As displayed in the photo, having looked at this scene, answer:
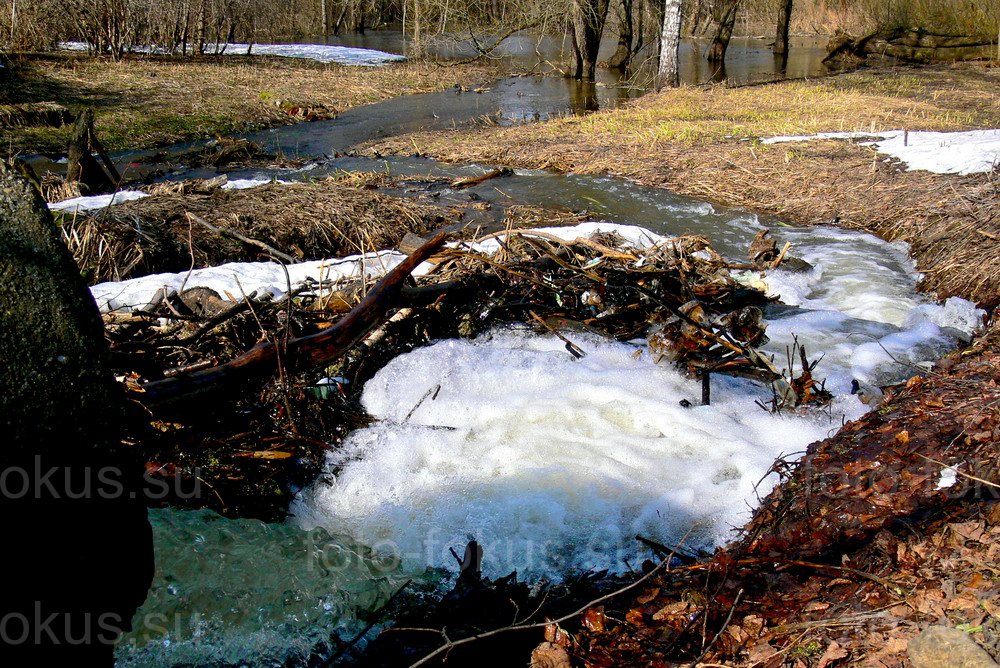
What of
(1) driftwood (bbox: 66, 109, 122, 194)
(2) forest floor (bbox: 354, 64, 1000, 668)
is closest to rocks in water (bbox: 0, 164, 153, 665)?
(2) forest floor (bbox: 354, 64, 1000, 668)

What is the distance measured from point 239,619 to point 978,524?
300cm

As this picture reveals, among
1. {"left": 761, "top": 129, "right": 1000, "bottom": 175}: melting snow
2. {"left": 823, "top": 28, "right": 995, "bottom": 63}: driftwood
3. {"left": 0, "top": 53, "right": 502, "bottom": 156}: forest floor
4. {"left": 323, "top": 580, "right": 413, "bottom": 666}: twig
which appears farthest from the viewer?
{"left": 823, "top": 28, "right": 995, "bottom": 63}: driftwood

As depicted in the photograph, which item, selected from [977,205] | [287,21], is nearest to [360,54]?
[287,21]

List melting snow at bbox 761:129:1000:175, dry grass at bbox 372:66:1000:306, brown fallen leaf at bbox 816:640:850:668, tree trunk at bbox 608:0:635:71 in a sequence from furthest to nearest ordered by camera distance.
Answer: tree trunk at bbox 608:0:635:71, melting snow at bbox 761:129:1000:175, dry grass at bbox 372:66:1000:306, brown fallen leaf at bbox 816:640:850:668

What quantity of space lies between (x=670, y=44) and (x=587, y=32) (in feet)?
16.2

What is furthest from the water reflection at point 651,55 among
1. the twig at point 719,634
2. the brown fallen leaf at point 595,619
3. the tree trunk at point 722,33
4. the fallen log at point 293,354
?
the twig at point 719,634

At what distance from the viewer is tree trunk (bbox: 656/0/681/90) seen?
18469 mm

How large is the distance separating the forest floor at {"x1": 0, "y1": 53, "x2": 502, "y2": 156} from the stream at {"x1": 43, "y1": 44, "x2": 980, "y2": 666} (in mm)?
11312

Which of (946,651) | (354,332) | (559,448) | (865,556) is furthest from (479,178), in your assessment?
(946,651)

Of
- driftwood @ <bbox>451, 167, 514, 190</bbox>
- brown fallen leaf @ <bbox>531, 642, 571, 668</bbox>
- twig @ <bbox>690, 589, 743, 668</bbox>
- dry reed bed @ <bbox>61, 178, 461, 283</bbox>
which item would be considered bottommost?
brown fallen leaf @ <bbox>531, 642, 571, 668</bbox>

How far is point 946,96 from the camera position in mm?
15992

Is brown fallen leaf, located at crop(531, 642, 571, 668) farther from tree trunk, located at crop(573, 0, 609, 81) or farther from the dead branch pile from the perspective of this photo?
tree trunk, located at crop(573, 0, 609, 81)

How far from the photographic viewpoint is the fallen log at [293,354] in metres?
3.76

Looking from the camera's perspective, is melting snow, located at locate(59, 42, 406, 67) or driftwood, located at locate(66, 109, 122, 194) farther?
melting snow, located at locate(59, 42, 406, 67)
